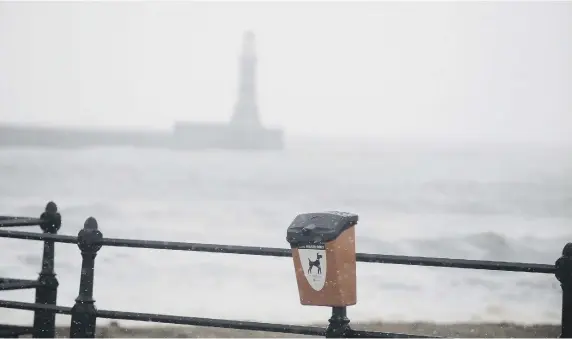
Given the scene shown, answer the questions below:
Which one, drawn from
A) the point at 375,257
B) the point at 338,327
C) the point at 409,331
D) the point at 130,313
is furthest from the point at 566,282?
the point at 409,331

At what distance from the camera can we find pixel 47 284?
7203 millimetres

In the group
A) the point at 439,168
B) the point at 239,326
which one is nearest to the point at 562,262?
the point at 239,326

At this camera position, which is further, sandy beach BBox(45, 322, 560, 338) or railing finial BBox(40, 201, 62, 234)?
sandy beach BBox(45, 322, 560, 338)

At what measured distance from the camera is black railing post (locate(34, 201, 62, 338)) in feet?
23.1

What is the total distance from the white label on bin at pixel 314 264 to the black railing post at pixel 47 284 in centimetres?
254

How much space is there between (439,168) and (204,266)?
294 feet

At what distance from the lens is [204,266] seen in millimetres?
35781

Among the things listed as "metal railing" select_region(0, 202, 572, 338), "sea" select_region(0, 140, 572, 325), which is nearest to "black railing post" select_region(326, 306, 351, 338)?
"metal railing" select_region(0, 202, 572, 338)

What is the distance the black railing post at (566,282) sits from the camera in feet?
15.6

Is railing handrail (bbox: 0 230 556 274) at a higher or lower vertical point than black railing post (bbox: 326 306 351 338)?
higher

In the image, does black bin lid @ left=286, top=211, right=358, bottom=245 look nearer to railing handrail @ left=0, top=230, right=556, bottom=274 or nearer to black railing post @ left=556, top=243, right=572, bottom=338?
railing handrail @ left=0, top=230, right=556, bottom=274

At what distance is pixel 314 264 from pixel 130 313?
1.33 m

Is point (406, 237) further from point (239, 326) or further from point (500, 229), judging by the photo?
point (239, 326)

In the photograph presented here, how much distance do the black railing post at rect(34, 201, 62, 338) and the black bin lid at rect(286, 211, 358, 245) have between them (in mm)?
2502
